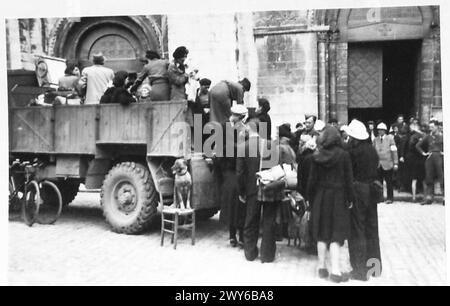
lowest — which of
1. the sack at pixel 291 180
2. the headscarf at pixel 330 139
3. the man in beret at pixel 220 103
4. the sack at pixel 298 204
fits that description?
the sack at pixel 298 204

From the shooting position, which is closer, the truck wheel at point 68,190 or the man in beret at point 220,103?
the man in beret at point 220,103

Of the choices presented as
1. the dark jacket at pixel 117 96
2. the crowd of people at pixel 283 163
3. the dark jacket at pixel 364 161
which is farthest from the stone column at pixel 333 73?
the dark jacket at pixel 364 161

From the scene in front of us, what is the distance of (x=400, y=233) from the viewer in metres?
6.95

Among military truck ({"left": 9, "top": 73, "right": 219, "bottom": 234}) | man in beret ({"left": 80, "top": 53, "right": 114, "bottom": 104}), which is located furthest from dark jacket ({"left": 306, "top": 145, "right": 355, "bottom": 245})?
man in beret ({"left": 80, "top": 53, "right": 114, "bottom": 104})

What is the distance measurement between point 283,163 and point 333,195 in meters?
1.24

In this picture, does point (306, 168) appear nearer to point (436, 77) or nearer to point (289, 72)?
point (289, 72)

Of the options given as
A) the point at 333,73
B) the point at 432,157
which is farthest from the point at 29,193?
the point at 333,73

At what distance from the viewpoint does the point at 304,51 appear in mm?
11297

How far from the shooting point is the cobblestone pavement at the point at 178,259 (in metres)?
5.30

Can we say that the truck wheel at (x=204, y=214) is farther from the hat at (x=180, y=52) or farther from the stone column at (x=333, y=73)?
the stone column at (x=333, y=73)

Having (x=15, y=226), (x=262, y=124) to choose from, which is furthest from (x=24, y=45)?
(x=262, y=124)
